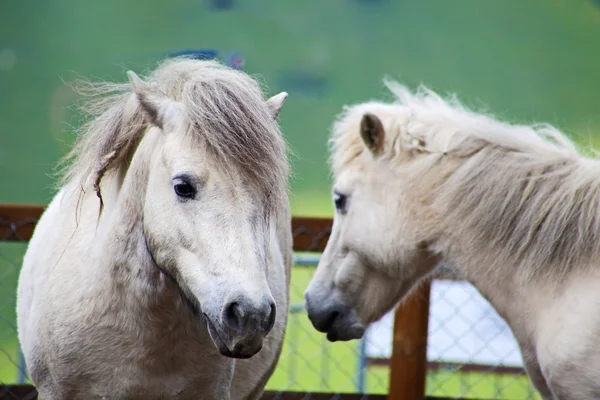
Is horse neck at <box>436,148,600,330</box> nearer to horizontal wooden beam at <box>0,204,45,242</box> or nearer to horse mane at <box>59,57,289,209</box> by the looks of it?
horse mane at <box>59,57,289,209</box>

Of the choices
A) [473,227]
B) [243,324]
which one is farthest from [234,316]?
[473,227]

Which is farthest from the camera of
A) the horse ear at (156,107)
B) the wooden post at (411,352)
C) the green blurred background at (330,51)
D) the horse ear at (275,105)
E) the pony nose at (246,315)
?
the green blurred background at (330,51)

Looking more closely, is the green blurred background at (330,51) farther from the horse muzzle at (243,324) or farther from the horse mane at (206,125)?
the horse muzzle at (243,324)

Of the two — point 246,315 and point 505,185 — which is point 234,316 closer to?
point 246,315

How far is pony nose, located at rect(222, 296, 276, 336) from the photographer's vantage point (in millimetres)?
1529

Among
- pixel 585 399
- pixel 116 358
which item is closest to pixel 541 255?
pixel 585 399

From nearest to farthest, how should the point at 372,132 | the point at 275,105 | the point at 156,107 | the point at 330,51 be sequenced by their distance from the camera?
1. the point at 156,107
2. the point at 275,105
3. the point at 372,132
4. the point at 330,51

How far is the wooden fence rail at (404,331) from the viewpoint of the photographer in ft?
10.6

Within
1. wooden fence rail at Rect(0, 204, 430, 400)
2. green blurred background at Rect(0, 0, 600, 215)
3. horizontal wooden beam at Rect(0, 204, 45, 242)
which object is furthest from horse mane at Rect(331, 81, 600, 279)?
green blurred background at Rect(0, 0, 600, 215)

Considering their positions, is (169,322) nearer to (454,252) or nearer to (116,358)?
(116,358)

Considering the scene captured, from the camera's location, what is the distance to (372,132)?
2576 mm

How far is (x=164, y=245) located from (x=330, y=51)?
3269 millimetres

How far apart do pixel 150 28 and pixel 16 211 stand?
1726mm

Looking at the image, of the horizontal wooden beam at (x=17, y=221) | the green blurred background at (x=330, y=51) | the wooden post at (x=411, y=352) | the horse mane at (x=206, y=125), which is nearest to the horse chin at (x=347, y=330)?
the wooden post at (x=411, y=352)
